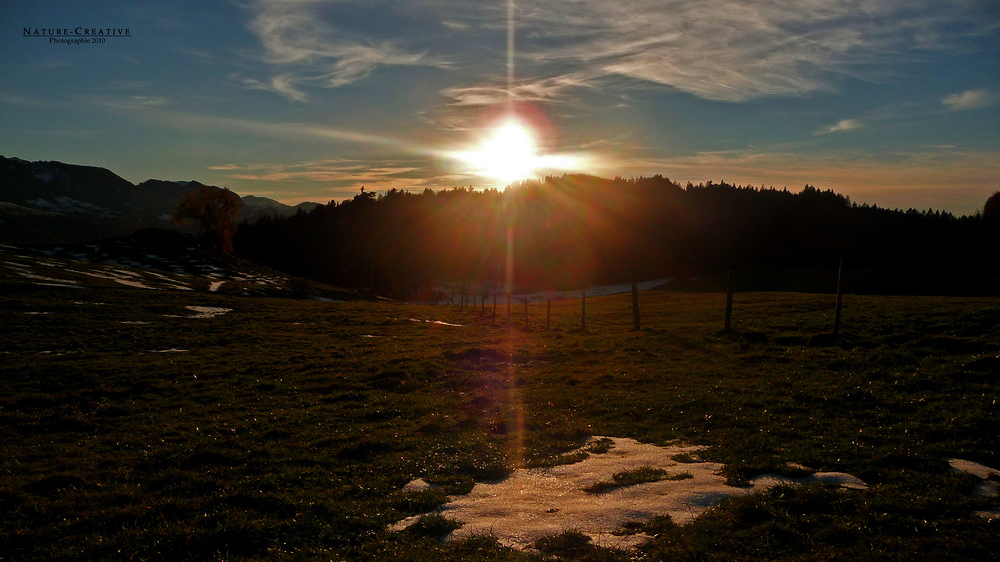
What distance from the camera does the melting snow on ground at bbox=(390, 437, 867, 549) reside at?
9.56 meters

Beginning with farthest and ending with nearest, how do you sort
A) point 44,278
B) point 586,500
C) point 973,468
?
point 44,278, point 973,468, point 586,500

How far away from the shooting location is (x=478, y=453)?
14672 millimetres

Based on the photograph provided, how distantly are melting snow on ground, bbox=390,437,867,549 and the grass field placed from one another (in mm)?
461

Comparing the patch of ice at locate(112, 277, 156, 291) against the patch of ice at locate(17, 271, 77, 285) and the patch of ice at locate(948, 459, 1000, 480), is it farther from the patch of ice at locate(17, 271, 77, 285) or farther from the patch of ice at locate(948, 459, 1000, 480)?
the patch of ice at locate(948, 459, 1000, 480)

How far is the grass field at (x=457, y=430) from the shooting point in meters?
9.05

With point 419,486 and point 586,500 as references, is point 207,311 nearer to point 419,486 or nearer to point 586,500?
point 419,486

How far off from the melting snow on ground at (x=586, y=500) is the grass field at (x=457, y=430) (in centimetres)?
46

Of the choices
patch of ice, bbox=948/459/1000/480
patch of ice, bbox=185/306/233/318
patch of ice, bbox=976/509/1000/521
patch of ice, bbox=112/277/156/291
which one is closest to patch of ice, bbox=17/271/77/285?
patch of ice, bbox=112/277/156/291

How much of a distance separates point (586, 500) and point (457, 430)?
6966 mm

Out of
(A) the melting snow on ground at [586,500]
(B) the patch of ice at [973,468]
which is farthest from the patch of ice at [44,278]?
(B) the patch of ice at [973,468]

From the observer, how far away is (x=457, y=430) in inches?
677

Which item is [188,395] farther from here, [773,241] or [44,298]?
[773,241]

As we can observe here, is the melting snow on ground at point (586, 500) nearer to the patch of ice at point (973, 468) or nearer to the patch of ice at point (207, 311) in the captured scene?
the patch of ice at point (973, 468)

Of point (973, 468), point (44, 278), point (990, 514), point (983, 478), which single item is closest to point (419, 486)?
point (990, 514)
